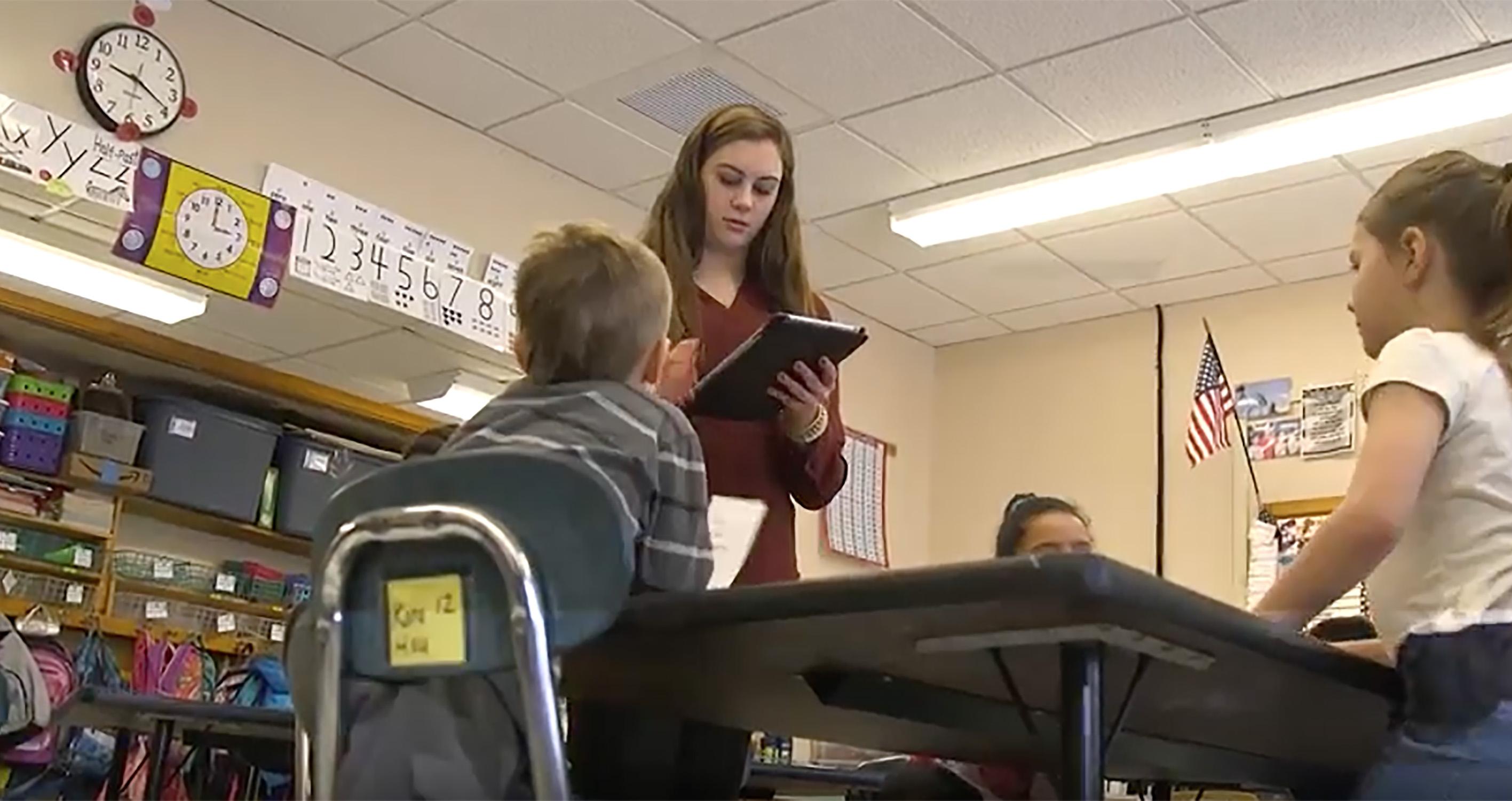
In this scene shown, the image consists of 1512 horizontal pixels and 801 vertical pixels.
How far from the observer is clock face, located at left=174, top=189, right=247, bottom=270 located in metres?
4.02

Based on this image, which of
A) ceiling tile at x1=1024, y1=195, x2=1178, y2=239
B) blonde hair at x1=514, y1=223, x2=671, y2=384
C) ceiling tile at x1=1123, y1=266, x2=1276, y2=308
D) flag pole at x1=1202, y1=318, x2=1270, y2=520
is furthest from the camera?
ceiling tile at x1=1123, y1=266, x2=1276, y2=308

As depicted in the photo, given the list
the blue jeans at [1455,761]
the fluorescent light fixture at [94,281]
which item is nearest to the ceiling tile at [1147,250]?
the fluorescent light fixture at [94,281]

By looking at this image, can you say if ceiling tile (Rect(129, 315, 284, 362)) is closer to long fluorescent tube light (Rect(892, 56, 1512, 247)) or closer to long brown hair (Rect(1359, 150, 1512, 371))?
long fluorescent tube light (Rect(892, 56, 1512, 247))

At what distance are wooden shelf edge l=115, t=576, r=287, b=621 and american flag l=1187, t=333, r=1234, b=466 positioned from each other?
326 cm

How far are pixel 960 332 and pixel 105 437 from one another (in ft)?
11.1

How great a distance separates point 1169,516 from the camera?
575cm

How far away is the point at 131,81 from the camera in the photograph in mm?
3984

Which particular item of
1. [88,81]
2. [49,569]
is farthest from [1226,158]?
[49,569]

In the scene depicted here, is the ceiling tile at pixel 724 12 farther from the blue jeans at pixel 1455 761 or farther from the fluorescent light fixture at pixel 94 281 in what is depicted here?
the blue jeans at pixel 1455 761

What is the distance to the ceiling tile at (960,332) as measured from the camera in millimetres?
6262

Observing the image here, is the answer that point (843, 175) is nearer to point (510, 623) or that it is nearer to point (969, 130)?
point (969, 130)

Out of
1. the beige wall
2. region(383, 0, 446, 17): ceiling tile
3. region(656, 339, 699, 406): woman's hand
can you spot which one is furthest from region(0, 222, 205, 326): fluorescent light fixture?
the beige wall

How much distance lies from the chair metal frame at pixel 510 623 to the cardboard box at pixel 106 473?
11.7 feet

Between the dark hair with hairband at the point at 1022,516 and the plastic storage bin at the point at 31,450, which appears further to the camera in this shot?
the plastic storage bin at the point at 31,450
